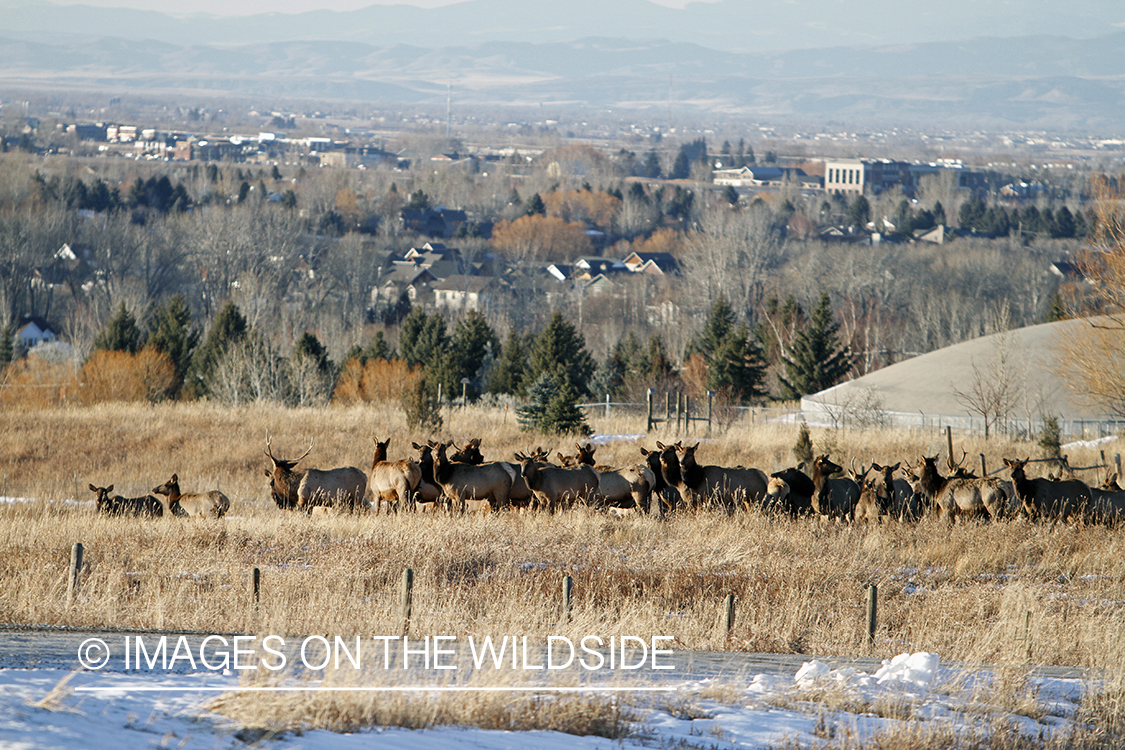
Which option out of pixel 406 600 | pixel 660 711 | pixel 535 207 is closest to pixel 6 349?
pixel 406 600

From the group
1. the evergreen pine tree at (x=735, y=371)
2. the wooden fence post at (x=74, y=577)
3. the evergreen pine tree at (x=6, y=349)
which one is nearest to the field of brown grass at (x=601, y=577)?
the wooden fence post at (x=74, y=577)

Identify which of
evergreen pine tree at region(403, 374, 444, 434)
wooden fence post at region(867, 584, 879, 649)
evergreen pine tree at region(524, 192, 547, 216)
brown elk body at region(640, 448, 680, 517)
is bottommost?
evergreen pine tree at region(403, 374, 444, 434)

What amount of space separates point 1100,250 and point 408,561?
25049 mm

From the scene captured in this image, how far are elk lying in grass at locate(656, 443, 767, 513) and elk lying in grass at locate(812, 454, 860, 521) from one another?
3.02 ft

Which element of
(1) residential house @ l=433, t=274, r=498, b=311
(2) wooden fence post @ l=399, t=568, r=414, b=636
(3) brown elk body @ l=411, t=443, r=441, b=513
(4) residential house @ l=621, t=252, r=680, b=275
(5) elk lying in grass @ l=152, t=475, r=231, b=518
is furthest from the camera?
(4) residential house @ l=621, t=252, r=680, b=275

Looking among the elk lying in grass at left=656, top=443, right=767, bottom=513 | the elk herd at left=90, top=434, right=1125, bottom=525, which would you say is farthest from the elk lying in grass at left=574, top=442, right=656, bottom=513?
the elk lying in grass at left=656, top=443, right=767, bottom=513

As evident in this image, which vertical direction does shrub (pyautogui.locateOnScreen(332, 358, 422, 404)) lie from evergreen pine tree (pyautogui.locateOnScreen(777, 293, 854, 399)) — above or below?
below

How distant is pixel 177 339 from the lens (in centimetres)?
5947

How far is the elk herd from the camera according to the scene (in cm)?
1861

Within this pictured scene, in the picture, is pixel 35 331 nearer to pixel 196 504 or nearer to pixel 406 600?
pixel 196 504

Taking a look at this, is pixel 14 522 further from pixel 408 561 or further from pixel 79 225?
pixel 79 225

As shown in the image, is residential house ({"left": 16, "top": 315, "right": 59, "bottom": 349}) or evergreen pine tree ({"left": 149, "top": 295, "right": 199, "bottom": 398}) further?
residential house ({"left": 16, "top": 315, "right": 59, "bottom": 349})

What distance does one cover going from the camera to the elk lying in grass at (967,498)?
18.5 meters

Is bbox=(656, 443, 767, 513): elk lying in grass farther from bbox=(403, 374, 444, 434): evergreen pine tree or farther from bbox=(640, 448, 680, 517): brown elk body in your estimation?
bbox=(403, 374, 444, 434): evergreen pine tree
